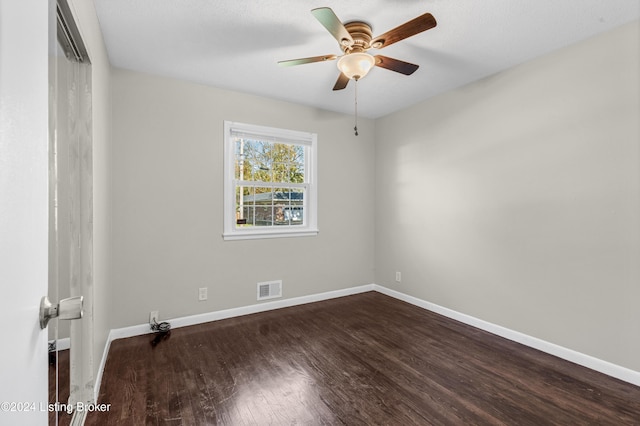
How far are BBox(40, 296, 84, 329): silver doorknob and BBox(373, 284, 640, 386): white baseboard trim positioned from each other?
3.23 meters

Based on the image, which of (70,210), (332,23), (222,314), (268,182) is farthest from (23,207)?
(268,182)

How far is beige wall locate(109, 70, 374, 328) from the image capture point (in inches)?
112

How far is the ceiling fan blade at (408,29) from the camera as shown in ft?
5.73

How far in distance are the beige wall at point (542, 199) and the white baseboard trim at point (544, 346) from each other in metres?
0.05

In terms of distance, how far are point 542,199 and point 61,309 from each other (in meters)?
3.19

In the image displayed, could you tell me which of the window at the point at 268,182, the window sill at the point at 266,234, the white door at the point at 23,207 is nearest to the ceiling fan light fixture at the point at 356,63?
the window at the point at 268,182

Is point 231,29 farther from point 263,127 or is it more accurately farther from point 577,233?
point 577,233

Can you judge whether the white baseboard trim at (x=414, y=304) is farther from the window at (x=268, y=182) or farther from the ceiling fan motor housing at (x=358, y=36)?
the ceiling fan motor housing at (x=358, y=36)

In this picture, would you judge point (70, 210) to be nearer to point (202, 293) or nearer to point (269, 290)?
point (202, 293)

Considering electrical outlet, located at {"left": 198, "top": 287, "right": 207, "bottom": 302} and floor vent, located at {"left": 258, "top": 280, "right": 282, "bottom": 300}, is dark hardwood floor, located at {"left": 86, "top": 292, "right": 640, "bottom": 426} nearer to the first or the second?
electrical outlet, located at {"left": 198, "top": 287, "right": 207, "bottom": 302}

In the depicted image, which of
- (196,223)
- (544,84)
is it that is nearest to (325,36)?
(544,84)

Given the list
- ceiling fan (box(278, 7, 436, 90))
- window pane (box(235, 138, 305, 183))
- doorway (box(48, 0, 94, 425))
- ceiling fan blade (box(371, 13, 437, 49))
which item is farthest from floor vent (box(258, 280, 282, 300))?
ceiling fan blade (box(371, 13, 437, 49))

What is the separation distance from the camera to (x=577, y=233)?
2.43 metres

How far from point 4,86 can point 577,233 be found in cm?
324
